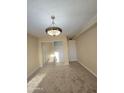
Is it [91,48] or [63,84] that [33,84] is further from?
[91,48]

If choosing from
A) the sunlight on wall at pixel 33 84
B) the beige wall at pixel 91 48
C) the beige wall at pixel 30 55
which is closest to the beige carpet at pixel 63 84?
the sunlight on wall at pixel 33 84

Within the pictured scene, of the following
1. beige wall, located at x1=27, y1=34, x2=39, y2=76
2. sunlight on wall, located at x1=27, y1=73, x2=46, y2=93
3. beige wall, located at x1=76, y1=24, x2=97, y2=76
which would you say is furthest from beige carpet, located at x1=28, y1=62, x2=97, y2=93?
beige wall, located at x1=27, y1=34, x2=39, y2=76

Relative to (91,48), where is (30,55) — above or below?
below

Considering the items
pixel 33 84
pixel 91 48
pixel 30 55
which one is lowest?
pixel 33 84

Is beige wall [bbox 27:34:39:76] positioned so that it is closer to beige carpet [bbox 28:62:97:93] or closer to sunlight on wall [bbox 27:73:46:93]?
beige carpet [bbox 28:62:97:93]

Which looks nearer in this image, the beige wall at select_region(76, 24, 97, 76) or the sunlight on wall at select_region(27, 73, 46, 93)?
the sunlight on wall at select_region(27, 73, 46, 93)

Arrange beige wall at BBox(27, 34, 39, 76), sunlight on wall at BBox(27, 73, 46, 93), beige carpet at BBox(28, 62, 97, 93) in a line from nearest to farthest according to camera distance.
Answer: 1. beige carpet at BBox(28, 62, 97, 93)
2. sunlight on wall at BBox(27, 73, 46, 93)
3. beige wall at BBox(27, 34, 39, 76)

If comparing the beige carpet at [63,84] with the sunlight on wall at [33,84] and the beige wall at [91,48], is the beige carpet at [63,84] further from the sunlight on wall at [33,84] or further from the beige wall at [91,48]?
the beige wall at [91,48]

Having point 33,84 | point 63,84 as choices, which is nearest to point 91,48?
point 63,84

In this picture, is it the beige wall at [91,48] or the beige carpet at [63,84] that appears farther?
the beige wall at [91,48]

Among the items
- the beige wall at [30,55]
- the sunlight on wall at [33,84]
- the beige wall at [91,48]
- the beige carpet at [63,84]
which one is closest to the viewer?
the beige carpet at [63,84]
